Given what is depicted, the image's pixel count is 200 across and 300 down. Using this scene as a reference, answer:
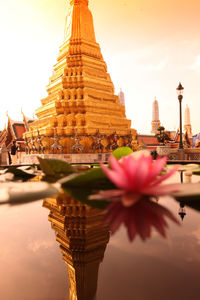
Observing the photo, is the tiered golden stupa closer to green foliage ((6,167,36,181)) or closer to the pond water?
green foliage ((6,167,36,181))

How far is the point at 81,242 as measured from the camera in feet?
1.20

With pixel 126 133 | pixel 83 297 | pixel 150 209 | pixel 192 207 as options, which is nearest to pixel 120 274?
pixel 83 297

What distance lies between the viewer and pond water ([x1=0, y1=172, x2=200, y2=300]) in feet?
0.91

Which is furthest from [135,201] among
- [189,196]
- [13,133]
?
[13,133]

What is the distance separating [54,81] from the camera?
1059 cm

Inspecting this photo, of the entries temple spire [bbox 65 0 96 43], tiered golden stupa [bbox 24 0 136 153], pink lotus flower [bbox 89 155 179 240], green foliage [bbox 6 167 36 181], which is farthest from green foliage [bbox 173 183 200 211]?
temple spire [bbox 65 0 96 43]

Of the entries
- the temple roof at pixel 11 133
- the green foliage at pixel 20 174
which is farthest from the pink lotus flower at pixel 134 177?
the temple roof at pixel 11 133

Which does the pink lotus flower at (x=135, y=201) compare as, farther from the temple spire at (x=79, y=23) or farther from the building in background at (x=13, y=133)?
the building in background at (x=13, y=133)

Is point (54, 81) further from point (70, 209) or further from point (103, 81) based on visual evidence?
point (70, 209)

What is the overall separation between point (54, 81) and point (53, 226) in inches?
429

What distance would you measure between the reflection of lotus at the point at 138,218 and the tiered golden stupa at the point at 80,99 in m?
8.10

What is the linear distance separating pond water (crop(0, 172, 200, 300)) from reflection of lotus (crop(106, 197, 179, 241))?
2 centimetres

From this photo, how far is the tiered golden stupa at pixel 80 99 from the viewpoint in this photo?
29.0 ft

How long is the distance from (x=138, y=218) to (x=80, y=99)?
936cm
